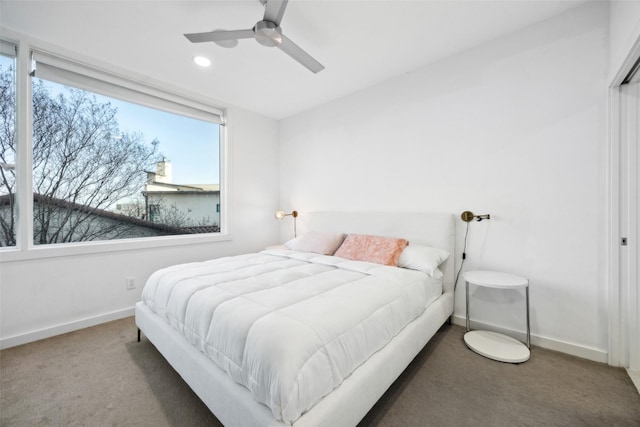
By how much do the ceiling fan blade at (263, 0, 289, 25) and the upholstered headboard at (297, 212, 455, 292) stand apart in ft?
6.78

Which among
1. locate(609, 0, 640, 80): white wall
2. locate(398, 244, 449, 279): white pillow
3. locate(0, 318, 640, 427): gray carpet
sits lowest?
locate(0, 318, 640, 427): gray carpet

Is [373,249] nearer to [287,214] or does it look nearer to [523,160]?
[523,160]

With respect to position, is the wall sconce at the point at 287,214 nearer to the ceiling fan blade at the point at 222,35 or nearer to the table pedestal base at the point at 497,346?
the ceiling fan blade at the point at 222,35

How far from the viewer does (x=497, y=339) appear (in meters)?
2.15

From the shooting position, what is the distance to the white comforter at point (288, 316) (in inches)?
40.6

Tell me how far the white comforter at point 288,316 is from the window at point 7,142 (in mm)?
1445

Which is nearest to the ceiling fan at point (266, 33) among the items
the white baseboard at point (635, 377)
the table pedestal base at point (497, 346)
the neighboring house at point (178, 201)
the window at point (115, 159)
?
the window at point (115, 159)

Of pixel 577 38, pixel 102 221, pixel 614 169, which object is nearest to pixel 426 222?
pixel 614 169

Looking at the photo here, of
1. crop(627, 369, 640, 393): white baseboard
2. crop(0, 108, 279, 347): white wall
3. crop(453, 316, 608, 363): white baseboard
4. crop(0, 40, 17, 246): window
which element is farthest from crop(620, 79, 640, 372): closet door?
crop(0, 40, 17, 246): window

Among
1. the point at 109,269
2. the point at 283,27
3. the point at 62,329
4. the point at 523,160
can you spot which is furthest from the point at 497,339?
the point at 62,329

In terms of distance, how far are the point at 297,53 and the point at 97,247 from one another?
2.66 m

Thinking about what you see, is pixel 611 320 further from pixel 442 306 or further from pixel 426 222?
pixel 426 222

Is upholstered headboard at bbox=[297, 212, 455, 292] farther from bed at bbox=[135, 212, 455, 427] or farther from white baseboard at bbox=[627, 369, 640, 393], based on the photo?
white baseboard at bbox=[627, 369, 640, 393]

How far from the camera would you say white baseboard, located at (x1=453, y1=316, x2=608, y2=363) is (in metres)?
1.88
